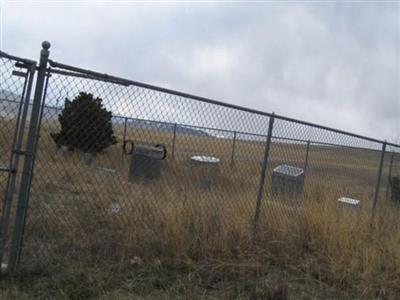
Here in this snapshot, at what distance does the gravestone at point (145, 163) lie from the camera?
330 inches

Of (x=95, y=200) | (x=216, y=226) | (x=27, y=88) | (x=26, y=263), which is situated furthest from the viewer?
(x=95, y=200)

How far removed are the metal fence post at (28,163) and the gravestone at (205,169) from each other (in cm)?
287

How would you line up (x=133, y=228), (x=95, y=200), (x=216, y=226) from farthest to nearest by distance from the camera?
(x=95, y=200), (x=216, y=226), (x=133, y=228)

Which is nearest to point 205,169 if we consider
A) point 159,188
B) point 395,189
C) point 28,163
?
point 159,188

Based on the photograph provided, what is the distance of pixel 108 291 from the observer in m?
4.11

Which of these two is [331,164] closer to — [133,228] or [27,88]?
[133,228]

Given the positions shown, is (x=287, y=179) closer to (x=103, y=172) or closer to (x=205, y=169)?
(x=205, y=169)

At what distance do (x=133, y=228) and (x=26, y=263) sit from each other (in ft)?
4.03

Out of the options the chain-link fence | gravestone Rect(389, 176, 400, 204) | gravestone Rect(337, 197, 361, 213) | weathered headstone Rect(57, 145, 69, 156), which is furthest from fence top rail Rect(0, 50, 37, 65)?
gravestone Rect(389, 176, 400, 204)

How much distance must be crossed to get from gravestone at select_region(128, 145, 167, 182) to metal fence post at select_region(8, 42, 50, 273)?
13.3 feet

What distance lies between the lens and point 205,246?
17.1 ft

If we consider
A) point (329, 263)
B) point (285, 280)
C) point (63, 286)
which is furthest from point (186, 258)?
point (329, 263)

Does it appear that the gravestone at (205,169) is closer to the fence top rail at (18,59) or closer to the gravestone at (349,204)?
the gravestone at (349,204)

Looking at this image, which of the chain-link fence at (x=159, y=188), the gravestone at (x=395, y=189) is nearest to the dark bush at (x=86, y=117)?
the chain-link fence at (x=159, y=188)
